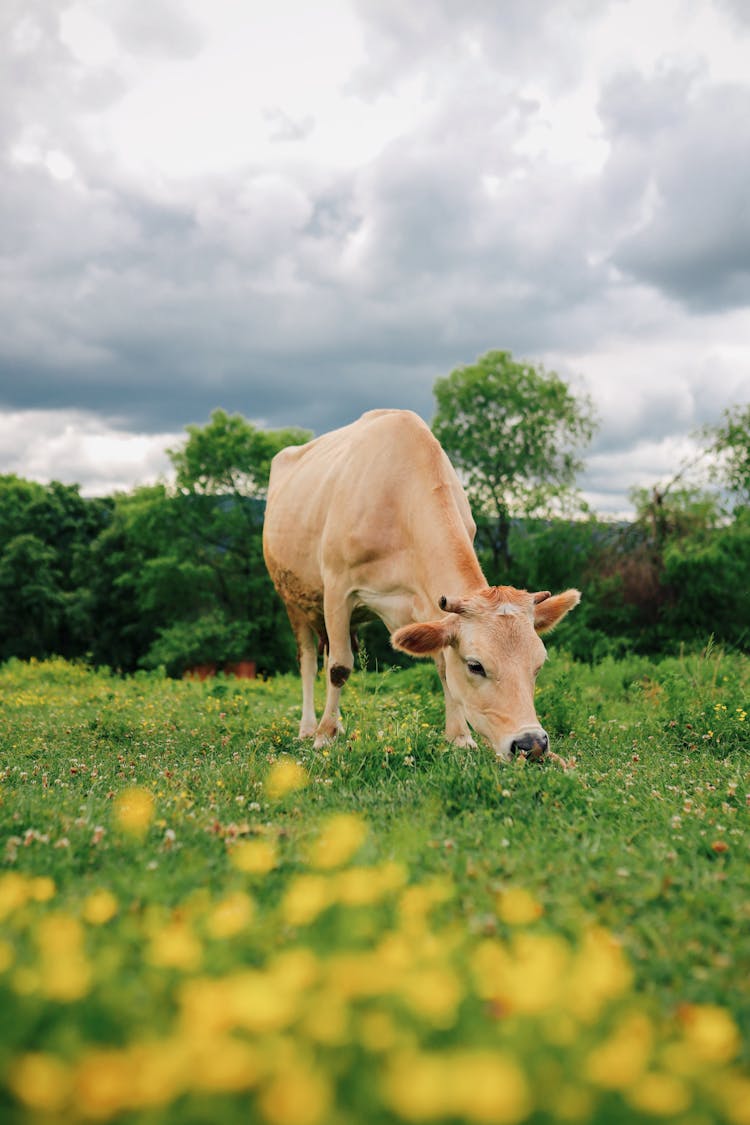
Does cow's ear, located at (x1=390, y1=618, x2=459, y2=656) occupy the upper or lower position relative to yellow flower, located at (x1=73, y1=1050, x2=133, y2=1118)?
upper

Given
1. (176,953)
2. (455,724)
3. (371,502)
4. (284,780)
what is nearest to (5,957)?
(176,953)

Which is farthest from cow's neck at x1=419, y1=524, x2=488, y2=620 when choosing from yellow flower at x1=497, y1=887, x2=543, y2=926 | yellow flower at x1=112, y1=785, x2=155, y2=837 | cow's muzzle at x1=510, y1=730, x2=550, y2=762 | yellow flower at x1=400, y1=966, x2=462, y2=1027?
yellow flower at x1=400, y1=966, x2=462, y2=1027

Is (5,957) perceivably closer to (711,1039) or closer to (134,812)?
(711,1039)

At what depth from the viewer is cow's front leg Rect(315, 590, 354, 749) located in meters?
8.20

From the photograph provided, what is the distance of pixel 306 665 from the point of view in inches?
395

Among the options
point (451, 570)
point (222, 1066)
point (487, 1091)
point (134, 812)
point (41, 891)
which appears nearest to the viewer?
point (487, 1091)

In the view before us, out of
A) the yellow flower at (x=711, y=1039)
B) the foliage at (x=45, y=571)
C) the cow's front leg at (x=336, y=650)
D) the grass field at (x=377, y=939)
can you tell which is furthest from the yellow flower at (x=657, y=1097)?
the foliage at (x=45, y=571)

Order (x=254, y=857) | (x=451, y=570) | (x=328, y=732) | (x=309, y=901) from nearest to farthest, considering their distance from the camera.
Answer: (x=309, y=901)
(x=254, y=857)
(x=451, y=570)
(x=328, y=732)

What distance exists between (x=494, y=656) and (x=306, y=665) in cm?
449

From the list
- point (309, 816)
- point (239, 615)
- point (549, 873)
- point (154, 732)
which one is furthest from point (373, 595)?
point (239, 615)

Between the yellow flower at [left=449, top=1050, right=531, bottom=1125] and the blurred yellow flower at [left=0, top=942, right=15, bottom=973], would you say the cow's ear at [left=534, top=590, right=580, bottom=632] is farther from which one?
the yellow flower at [left=449, top=1050, right=531, bottom=1125]

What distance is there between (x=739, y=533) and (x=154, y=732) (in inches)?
952

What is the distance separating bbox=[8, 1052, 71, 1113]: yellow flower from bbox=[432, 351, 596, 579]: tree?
33.8m

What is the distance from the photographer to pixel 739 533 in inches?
1095
